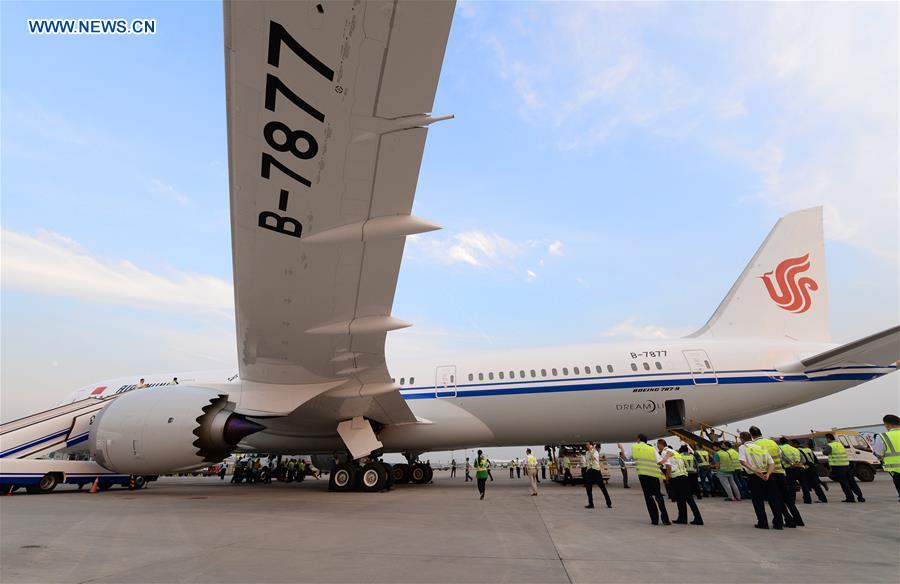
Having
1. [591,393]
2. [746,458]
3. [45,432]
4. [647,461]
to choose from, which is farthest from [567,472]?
[45,432]

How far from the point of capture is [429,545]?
16.9ft

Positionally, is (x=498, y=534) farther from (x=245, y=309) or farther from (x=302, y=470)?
(x=302, y=470)

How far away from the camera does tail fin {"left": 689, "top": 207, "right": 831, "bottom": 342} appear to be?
→ 13844mm

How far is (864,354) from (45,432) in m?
20.6

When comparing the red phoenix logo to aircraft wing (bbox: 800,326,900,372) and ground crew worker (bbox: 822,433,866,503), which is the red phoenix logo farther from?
ground crew worker (bbox: 822,433,866,503)

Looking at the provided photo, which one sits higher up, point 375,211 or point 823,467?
point 375,211

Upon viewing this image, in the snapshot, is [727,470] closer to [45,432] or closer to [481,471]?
[481,471]

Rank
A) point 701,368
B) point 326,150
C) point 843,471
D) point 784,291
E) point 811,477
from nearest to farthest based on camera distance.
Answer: point 326,150, point 843,471, point 811,477, point 701,368, point 784,291

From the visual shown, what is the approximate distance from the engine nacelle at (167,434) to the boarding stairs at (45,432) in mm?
4506

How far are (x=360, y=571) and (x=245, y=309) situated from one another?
392 centimetres

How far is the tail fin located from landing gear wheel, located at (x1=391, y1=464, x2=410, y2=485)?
10.0 metres

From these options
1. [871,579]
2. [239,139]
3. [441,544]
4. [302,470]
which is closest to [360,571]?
[441,544]

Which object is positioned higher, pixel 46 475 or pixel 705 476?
pixel 46 475

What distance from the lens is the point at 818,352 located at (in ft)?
41.5
